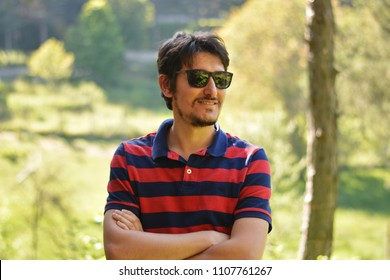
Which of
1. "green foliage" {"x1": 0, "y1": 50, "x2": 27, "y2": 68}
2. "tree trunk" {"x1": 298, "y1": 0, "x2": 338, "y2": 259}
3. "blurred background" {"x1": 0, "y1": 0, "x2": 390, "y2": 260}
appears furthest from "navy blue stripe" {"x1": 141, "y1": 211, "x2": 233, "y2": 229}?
"green foliage" {"x1": 0, "y1": 50, "x2": 27, "y2": 68}

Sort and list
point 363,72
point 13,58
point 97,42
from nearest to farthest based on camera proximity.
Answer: point 363,72 < point 13,58 < point 97,42

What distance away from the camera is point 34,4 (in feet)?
30.7

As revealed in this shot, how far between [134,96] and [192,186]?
29.3 ft

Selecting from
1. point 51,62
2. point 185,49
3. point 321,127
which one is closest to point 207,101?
point 185,49

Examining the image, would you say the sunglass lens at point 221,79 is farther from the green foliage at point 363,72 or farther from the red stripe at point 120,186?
the green foliage at point 363,72

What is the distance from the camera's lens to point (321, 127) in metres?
2.39

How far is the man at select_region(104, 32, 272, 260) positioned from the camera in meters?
1.23

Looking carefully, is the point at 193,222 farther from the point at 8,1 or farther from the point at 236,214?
the point at 8,1

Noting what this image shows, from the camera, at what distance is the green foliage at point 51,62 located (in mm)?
9906

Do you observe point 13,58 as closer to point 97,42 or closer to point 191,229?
point 97,42

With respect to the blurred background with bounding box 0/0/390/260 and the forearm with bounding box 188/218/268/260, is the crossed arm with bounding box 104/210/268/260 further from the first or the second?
the blurred background with bounding box 0/0/390/260
